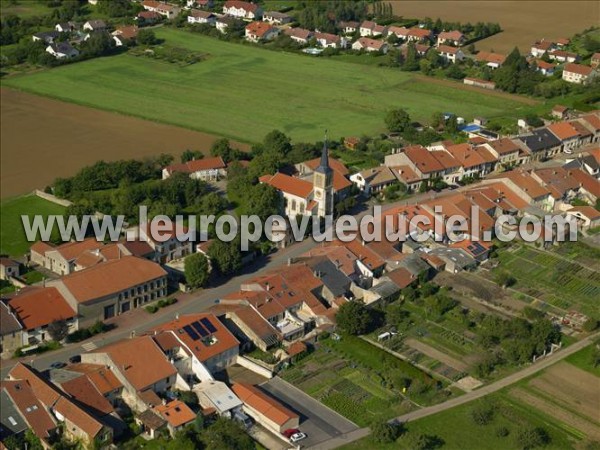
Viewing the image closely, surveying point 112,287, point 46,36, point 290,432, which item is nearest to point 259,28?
point 46,36

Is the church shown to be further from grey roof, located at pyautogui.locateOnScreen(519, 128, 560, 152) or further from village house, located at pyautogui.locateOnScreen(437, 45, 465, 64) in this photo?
village house, located at pyautogui.locateOnScreen(437, 45, 465, 64)

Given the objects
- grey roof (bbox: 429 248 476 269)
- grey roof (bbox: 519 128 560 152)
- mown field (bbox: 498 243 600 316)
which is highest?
grey roof (bbox: 519 128 560 152)

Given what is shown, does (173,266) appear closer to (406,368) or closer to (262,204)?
(262,204)

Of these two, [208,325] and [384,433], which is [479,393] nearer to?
[384,433]

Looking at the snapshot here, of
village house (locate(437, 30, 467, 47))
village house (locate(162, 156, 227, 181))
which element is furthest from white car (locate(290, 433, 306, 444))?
village house (locate(437, 30, 467, 47))

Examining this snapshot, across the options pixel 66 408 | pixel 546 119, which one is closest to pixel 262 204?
pixel 66 408

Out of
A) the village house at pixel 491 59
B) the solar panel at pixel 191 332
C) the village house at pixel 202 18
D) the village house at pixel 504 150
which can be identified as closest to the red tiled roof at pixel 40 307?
the solar panel at pixel 191 332

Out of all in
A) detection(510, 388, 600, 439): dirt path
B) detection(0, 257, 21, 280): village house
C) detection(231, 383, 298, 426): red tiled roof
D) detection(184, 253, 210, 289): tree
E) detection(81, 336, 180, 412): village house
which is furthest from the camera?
detection(0, 257, 21, 280): village house
